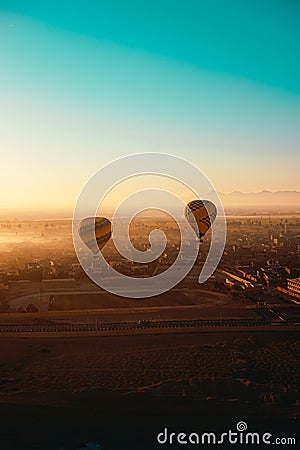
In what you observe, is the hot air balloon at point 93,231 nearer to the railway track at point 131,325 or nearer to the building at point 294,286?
the railway track at point 131,325

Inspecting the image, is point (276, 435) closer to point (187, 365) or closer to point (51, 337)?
point (187, 365)

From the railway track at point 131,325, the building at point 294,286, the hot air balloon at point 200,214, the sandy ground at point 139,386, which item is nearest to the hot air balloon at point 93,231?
the hot air balloon at point 200,214

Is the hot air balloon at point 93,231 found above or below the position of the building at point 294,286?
above

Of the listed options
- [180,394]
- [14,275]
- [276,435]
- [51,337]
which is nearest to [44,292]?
[14,275]

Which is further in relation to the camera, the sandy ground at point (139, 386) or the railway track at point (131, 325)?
the railway track at point (131, 325)

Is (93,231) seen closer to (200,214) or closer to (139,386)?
(200,214)

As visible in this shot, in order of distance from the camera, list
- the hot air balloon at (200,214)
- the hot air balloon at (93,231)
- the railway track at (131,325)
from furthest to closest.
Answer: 1. the hot air balloon at (93,231)
2. the hot air balloon at (200,214)
3. the railway track at (131,325)
